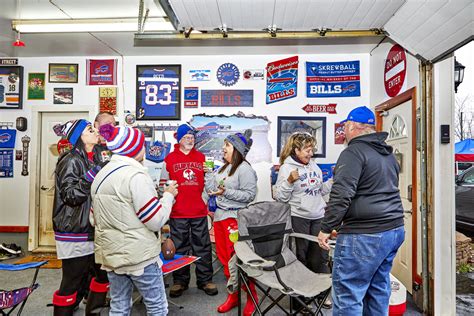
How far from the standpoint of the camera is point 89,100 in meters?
4.78

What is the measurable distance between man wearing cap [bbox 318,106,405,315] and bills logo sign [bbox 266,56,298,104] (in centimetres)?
272

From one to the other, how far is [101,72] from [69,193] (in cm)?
304

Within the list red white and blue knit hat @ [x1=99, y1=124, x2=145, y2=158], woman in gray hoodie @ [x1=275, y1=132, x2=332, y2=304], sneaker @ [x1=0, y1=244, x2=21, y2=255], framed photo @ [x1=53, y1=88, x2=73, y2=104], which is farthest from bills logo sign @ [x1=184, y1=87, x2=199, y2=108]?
sneaker @ [x1=0, y1=244, x2=21, y2=255]

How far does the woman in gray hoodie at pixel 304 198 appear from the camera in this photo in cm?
290

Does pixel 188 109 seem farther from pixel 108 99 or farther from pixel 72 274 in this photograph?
pixel 72 274

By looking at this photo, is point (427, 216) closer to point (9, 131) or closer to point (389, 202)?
point (389, 202)

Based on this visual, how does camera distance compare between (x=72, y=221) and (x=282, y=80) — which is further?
(x=282, y=80)

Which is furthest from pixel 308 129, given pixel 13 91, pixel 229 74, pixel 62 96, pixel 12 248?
pixel 12 248

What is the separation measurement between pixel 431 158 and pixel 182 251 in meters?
2.38

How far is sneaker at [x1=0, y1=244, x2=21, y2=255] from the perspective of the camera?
4.52m

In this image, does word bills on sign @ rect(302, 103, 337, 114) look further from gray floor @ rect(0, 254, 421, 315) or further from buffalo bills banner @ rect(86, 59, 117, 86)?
buffalo bills banner @ rect(86, 59, 117, 86)

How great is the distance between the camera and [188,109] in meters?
4.66

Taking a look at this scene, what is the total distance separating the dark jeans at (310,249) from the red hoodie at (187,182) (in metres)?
0.94

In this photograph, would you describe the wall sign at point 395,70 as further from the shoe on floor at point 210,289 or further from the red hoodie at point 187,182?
the shoe on floor at point 210,289
